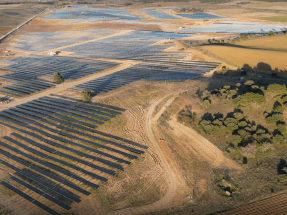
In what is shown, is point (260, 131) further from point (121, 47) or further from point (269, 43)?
point (121, 47)

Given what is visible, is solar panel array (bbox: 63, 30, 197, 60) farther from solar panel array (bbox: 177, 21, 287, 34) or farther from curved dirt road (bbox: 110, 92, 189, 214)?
curved dirt road (bbox: 110, 92, 189, 214)

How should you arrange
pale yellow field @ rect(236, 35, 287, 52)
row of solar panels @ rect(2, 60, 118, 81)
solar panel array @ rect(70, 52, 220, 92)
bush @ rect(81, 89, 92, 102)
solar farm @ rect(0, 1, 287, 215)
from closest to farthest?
1. solar farm @ rect(0, 1, 287, 215)
2. bush @ rect(81, 89, 92, 102)
3. solar panel array @ rect(70, 52, 220, 92)
4. row of solar panels @ rect(2, 60, 118, 81)
5. pale yellow field @ rect(236, 35, 287, 52)

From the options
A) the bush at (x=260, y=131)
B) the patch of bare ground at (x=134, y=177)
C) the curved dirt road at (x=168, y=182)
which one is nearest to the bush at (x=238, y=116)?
the bush at (x=260, y=131)

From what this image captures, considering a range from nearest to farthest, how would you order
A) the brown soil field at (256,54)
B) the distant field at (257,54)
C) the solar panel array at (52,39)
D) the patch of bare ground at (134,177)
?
the patch of bare ground at (134,177) → the brown soil field at (256,54) → the distant field at (257,54) → the solar panel array at (52,39)

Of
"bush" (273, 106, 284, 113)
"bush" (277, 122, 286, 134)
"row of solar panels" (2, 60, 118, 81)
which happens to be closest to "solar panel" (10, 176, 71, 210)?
"bush" (277, 122, 286, 134)

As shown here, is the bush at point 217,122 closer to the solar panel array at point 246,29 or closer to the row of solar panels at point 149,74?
the row of solar panels at point 149,74

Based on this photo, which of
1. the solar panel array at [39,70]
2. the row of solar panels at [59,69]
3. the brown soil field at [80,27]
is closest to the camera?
the solar panel array at [39,70]
